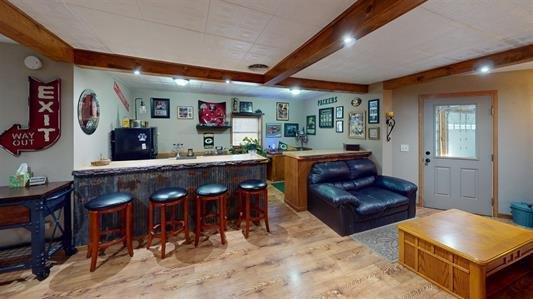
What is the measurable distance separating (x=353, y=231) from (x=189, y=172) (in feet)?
8.14

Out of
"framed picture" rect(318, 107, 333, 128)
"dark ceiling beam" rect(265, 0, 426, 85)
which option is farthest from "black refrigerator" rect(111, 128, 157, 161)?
"framed picture" rect(318, 107, 333, 128)

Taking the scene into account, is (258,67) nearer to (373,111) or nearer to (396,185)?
(373,111)

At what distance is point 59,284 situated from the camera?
206 centimetres

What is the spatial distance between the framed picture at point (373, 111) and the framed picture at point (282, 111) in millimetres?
2842

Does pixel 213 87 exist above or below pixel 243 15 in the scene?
above

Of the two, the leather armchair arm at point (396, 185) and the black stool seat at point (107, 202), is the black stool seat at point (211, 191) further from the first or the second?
the leather armchair arm at point (396, 185)

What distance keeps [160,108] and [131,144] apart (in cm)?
186

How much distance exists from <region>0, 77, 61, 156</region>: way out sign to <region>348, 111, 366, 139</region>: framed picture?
489 centimetres

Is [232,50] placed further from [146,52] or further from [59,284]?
[59,284]

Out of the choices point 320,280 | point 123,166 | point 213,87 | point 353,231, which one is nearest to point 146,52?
point 123,166

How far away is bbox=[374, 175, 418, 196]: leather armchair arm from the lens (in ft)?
11.5

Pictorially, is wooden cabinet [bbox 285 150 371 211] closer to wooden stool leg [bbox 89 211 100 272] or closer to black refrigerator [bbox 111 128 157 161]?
black refrigerator [bbox 111 128 157 161]

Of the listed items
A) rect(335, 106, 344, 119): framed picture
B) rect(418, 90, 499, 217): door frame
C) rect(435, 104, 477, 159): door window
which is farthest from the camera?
rect(335, 106, 344, 119): framed picture

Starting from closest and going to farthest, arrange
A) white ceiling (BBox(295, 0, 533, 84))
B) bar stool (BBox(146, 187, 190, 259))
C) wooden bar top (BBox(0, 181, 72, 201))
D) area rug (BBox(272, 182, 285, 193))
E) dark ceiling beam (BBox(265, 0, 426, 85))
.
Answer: dark ceiling beam (BBox(265, 0, 426, 85)) < white ceiling (BBox(295, 0, 533, 84)) < wooden bar top (BBox(0, 181, 72, 201)) < bar stool (BBox(146, 187, 190, 259)) < area rug (BBox(272, 182, 285, 193))
